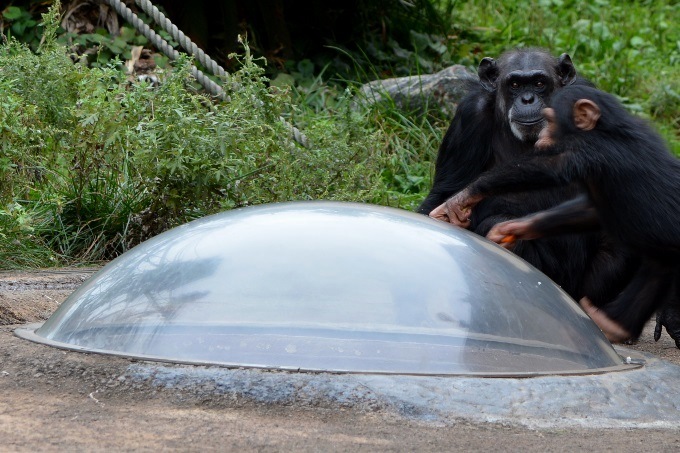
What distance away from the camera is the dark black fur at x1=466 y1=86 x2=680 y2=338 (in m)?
4.12

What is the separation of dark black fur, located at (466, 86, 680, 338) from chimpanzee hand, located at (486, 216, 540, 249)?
50mm

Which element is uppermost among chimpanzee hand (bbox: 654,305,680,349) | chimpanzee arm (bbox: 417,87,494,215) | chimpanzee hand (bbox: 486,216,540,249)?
chimpanzee arm (bbox: 417,87,494,215)

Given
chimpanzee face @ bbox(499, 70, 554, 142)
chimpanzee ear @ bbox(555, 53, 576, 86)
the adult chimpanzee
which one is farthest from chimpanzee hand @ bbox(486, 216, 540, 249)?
chimpanzee ear @ bbox(555, 53, 576, 86)

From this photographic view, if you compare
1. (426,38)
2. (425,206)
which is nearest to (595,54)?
(426,38)

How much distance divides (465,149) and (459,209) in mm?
780

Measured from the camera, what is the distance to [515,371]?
3.00 meters

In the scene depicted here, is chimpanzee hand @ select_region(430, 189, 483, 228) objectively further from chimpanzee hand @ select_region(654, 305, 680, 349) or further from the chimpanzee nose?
chimpanzee hand @ select_region(654, 305, 680, 349)

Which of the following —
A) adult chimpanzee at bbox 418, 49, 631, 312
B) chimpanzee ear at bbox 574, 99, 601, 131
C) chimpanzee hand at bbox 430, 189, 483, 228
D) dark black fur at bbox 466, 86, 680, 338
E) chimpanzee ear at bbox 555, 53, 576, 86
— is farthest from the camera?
chimpanzee ear at bbox 555, 53, 576, 86

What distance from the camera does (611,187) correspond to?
13.6 ft

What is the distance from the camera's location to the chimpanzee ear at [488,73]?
17.2 feet

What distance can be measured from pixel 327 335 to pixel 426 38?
7812 millimetres

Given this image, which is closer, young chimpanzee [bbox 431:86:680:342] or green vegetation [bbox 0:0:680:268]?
→ young chimpanzee [bbox 431:86:680:342]

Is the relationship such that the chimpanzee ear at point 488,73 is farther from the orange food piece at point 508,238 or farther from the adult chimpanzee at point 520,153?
the orange food piece at point 508,238

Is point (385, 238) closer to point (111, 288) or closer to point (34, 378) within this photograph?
point (111, 288)
